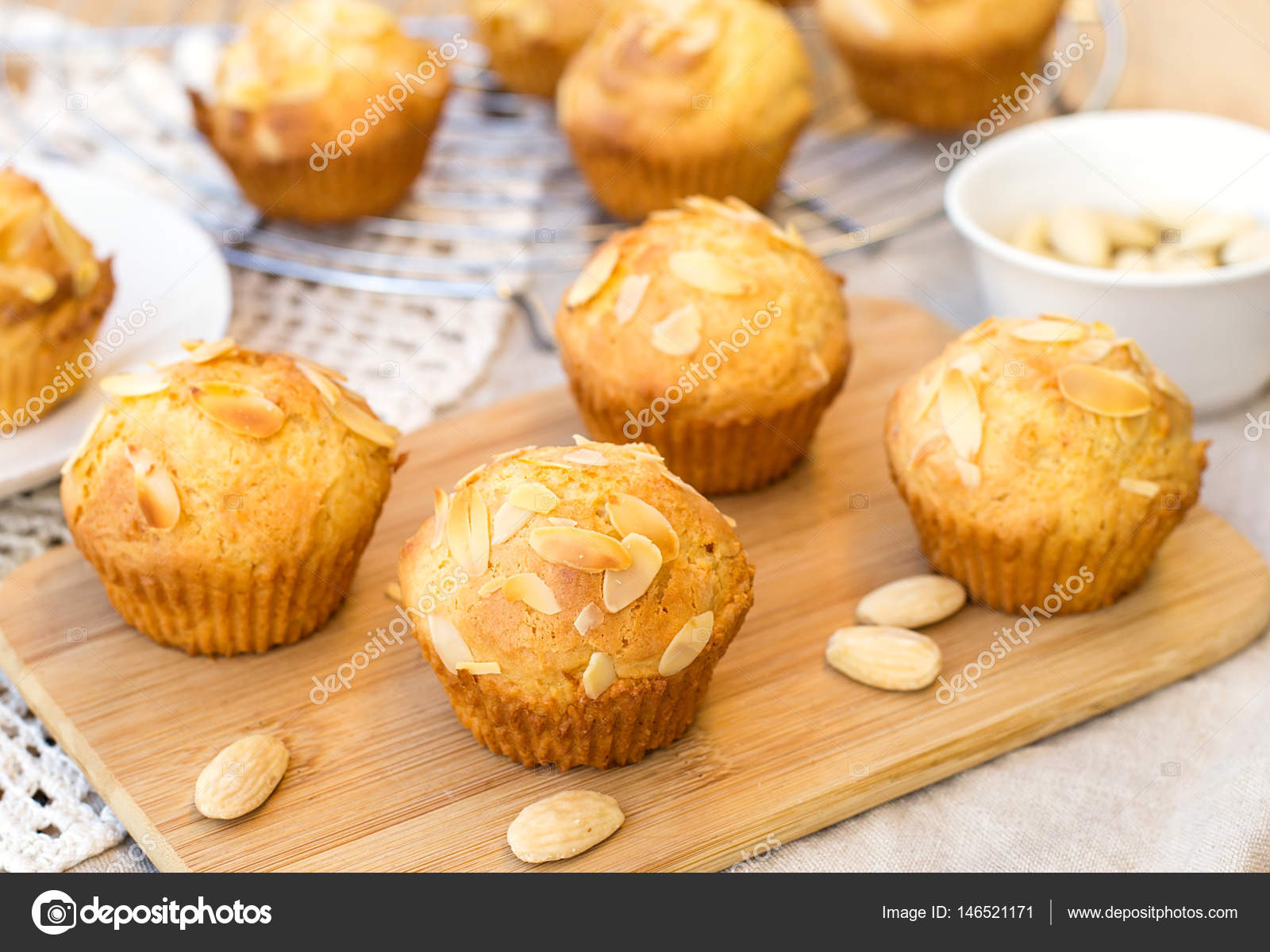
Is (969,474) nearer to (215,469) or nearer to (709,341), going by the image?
(709,341)

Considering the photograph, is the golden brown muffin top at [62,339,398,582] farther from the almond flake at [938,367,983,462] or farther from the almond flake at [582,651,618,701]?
the almond flake at [938,367,983,462]

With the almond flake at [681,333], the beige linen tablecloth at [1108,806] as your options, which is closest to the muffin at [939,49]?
the almond flake at [681,333]

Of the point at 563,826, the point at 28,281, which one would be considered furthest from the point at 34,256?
the point at 563,826

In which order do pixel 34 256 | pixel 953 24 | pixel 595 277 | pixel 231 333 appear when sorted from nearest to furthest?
pixel 595 277 < pixel 34 256 < pixel 231 333 < pixel 953 24

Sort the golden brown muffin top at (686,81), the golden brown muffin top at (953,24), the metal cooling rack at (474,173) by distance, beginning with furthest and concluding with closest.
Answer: the golden brown muffin top at (953,24) → the metal cooling rack at (474,173) → the golden brown muffin top at (686,81)

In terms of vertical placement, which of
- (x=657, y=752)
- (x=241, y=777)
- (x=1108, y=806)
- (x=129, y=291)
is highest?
(x=129, y=291)

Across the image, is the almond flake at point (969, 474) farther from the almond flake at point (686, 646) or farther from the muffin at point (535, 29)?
the muffin at point (535, 29)

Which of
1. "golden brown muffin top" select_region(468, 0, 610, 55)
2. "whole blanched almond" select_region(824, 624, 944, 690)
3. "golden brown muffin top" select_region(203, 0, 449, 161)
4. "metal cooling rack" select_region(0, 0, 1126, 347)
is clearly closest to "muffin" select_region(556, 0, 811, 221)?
"metal cooling rack" select_region(0, 0, 1126, 347)
